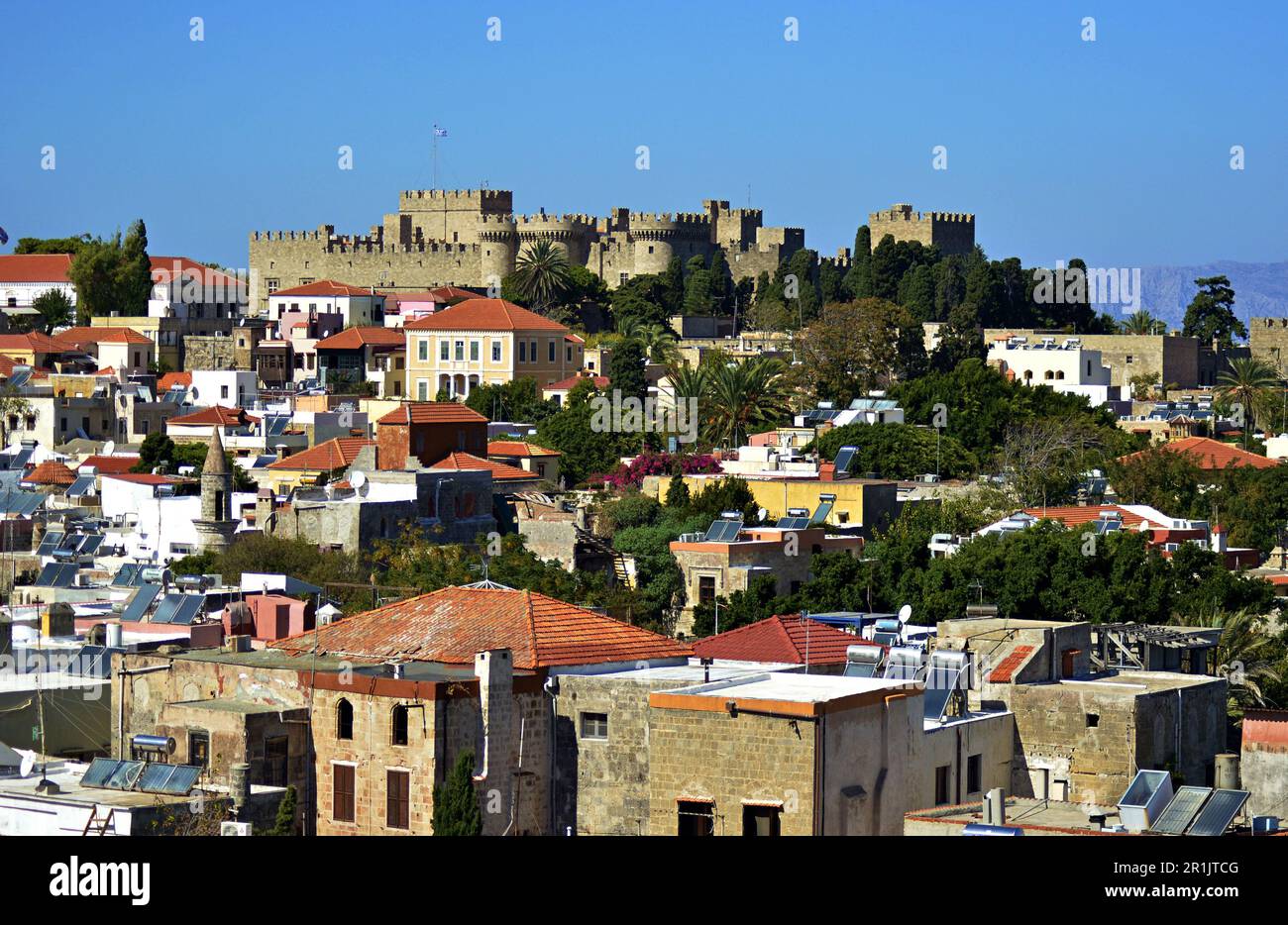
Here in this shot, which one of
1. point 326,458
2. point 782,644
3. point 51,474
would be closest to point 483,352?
point 51,474

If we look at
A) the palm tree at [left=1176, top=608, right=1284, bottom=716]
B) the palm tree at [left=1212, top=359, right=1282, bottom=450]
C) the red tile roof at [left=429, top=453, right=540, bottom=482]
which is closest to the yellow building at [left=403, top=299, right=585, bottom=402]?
the palm tree at [left=1212, top=359, right=1282, bottom=450]

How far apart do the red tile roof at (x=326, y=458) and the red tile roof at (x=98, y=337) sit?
25.1m

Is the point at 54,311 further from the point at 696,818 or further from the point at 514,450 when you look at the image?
the point at 696,818

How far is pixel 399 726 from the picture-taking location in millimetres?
16172

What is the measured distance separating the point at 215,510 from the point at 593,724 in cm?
1721

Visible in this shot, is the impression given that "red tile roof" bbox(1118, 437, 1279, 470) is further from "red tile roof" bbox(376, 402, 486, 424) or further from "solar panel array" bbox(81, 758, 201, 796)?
"solar panel array" bbox(81, 758, 201, 796)

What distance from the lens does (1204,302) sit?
77312mm

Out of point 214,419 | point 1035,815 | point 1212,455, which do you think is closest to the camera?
point 1035,815

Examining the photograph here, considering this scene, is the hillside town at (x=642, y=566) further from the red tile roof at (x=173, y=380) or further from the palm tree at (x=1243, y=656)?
the red tile roof at (x=173, y=380)

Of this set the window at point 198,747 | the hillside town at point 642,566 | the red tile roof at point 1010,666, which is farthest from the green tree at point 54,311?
the window at point 198,747

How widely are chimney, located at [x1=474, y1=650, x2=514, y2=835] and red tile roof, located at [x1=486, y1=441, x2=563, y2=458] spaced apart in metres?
27.9

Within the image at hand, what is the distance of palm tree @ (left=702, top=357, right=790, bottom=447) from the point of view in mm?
49594

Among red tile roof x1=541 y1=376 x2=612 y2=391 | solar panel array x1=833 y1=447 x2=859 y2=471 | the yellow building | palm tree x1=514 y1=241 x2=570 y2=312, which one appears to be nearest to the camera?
solar panel array x1=833 y1=447 x2=859 y2=471
